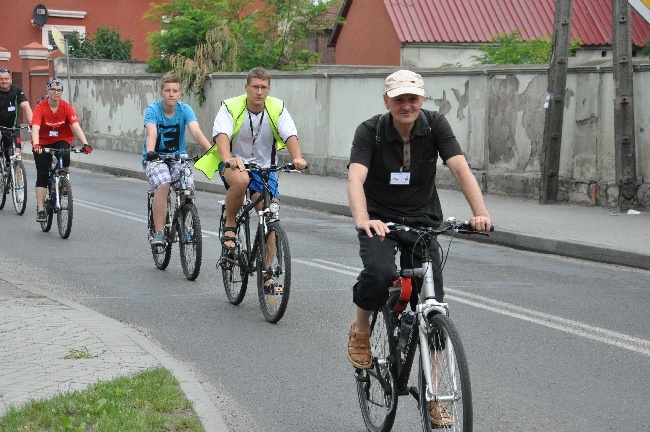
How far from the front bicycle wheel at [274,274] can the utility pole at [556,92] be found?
30.8 feet

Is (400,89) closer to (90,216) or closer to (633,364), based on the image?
(633,364)

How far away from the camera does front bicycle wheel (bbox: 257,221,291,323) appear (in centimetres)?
879

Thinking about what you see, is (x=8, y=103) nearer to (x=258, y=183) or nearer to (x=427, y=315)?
(x=258, y=183)

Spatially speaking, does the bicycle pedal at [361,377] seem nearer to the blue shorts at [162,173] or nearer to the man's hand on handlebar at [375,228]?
the man's hand on handlebar at [375,228]

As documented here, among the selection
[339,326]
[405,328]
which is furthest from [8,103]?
[405,328]

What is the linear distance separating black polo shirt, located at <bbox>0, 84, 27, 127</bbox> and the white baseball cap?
40.9 ft

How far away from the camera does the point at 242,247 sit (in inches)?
376

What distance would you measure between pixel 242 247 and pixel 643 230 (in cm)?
684

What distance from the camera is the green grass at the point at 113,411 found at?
5.43 m

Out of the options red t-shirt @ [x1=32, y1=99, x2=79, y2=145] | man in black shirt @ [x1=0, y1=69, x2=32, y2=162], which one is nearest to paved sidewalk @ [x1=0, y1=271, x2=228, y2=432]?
red t-shirt @ [x1=32, y1=99, x2=79, y2=145]

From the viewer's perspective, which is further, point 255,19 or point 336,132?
point 255,19

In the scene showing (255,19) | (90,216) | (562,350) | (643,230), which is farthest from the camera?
(255,19)

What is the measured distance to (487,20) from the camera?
3869 cm

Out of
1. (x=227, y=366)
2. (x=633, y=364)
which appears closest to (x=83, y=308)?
(x=227, y=366)
